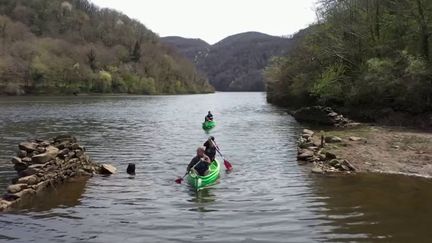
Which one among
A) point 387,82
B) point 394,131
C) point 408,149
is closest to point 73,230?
point 408,149

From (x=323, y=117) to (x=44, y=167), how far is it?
38496mm

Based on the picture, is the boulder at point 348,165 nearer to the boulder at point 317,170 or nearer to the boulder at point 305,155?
the boulder at point 317,170

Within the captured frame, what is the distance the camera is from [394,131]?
130ft

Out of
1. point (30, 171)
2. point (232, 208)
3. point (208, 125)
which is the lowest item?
point (232, 208)

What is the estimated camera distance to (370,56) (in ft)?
183

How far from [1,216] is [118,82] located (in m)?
182

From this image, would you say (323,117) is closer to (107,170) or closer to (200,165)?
(200,165)

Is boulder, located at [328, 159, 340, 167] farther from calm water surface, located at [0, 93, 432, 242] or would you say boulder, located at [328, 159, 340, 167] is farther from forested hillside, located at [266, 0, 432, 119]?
forested hillside, located at [266, 0, 432, 119]

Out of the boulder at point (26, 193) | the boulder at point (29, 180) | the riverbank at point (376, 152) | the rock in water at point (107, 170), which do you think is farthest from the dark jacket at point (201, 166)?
the boulder at point (26, 193)

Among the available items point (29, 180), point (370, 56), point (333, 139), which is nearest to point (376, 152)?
point (333, 139)

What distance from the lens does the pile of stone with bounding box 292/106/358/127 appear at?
165ft

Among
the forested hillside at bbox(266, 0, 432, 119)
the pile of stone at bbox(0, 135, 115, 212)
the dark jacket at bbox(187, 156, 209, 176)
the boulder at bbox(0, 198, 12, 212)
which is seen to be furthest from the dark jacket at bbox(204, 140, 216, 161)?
the forested hillside at bbox(266, 0, 432, 119)

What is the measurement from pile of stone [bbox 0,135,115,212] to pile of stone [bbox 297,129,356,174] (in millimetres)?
11457

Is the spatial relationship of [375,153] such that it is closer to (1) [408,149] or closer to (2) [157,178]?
(1) [408,149]
